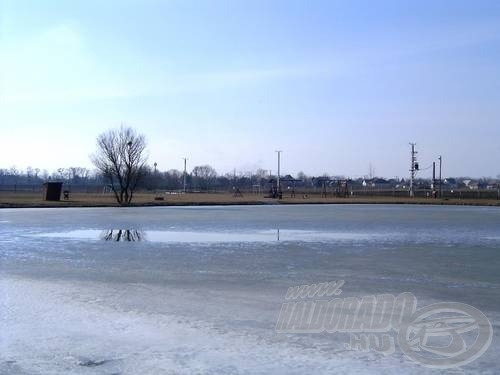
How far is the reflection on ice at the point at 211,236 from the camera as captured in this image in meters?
20.8

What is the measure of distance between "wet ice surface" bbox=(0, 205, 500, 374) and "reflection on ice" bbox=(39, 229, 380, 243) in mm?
70

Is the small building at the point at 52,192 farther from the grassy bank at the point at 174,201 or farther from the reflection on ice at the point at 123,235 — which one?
the reflection on ice at the point at 123,235

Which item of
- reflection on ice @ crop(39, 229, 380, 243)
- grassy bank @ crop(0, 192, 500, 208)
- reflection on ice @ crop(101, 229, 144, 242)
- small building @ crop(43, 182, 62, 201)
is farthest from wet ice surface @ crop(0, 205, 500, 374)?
small building @ crop(43, 182, 62, 201)

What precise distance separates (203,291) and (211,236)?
11.1 m

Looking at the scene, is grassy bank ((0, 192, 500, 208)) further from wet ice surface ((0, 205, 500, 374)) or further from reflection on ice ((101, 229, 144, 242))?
wet ice surface ((0, 205, 500, 374))

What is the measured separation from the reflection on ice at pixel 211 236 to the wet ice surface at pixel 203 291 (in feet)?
0.23

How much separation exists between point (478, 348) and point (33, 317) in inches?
236

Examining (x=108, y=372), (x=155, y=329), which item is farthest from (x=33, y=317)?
(x=108, y=372)

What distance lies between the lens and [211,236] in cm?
2198

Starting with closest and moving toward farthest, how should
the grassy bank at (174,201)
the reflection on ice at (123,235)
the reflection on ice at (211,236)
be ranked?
the reflection on ice at (211,236) < the reflection on ice at (123,235) < the grassy bank at (174,201)

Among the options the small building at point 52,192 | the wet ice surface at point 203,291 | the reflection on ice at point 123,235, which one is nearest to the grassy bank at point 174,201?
the small building at point 52,192

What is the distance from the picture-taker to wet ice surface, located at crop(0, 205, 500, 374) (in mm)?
6629

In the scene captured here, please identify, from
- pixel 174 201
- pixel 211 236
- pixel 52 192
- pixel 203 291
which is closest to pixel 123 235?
pixel 211 236

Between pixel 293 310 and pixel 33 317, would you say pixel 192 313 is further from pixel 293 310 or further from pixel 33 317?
pixel 33 317
